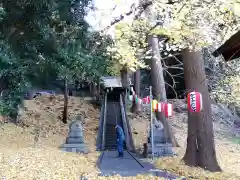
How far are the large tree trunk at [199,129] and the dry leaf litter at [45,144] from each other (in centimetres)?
293

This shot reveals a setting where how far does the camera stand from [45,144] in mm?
16438

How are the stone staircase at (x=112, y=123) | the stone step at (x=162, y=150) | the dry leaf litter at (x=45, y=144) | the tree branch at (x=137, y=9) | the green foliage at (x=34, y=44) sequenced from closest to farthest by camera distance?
the green foliage at (x=34, y=44) → the dry leaf litter at (x=45, y=144) → the tree branch at (x=137, y=9) → the stone step at (x=162, y=150) → the stone staircase at (x=112, y=123)

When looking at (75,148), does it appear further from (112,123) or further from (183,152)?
(112,123)

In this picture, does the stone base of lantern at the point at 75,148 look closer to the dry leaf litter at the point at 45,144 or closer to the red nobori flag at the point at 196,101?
the dry leaf litter at the point at 45,144

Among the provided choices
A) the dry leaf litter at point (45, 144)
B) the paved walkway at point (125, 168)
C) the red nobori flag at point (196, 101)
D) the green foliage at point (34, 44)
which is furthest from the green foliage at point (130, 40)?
the paved walkway at point (125, 168)

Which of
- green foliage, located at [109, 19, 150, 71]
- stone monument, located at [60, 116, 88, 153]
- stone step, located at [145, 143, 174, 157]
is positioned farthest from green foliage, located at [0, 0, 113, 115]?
stone step, located at [145, 143, 174, 157]

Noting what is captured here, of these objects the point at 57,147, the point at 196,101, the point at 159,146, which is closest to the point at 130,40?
the point at 159,146

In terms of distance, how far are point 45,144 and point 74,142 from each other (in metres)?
2.73

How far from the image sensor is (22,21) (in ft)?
30.7

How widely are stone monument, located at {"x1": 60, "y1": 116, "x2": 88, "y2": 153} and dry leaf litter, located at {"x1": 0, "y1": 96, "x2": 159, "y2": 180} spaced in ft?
1.42

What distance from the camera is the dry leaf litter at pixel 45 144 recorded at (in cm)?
895

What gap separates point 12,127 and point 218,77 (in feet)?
44.8

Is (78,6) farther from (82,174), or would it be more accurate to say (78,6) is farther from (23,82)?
(82,174)

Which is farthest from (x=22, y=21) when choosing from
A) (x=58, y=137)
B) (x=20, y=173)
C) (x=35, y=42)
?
(x=58, y=137)
